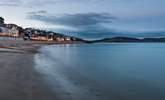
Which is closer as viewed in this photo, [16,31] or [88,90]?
[88,90]

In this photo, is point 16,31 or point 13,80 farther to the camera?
point 16,31

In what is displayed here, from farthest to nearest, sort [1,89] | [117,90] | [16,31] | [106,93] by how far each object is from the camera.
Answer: [16,31]
[117,90]
[106,93]
[1,89]

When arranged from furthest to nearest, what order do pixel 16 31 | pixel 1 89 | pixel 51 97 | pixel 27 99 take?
1. pixel 16 31
2. pixel 1 89
3. pixel 51 97
4. pixel 27 99

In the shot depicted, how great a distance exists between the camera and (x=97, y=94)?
9.64m

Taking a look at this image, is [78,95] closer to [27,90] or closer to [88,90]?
[88,90]

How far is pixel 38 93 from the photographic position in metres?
9.11

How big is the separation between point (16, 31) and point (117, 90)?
577 ft

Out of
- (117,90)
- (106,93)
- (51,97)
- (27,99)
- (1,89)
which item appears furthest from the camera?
(117,90)

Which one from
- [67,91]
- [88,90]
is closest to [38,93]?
[67,91]

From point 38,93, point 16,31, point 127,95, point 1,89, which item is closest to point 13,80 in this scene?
point 1,89

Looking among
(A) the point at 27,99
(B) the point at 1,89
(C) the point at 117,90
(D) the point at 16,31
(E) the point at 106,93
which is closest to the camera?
(A) the point at 27,99

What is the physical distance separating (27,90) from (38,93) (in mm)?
591

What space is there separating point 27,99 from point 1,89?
1829 mm

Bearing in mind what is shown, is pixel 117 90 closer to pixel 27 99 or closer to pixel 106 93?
pixel 106 93
